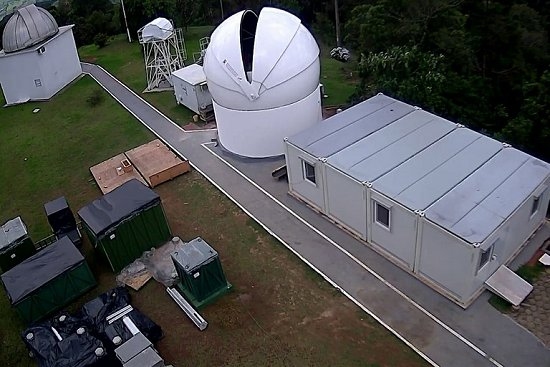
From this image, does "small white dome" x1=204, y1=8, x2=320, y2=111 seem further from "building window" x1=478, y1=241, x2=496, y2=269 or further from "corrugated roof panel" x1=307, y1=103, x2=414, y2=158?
"building window" x1=478, y1=241, x2=496, y2=269

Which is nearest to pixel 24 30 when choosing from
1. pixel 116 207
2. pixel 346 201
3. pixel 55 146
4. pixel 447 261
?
pixel 55 146

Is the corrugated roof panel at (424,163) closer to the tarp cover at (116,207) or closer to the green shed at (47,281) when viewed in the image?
the tarp cover at (116,207)

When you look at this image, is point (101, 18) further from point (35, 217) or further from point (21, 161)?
point (35, 217)

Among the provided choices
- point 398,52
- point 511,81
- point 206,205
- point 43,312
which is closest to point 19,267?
point 43,312

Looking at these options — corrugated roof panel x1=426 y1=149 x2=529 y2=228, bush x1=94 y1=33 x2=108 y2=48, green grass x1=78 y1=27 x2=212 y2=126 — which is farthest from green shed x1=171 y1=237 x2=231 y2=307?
bush x1=94 y1=33 x2=108 y2=48

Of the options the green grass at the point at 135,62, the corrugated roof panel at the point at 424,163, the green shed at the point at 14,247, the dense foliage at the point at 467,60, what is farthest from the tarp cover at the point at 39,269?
the dense foliage at the point at 467,60
